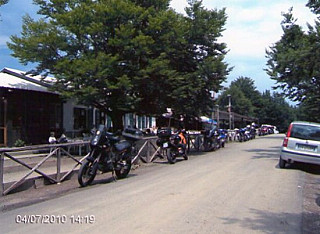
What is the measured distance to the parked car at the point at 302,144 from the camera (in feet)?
41.6

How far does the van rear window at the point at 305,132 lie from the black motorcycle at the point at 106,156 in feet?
18.7

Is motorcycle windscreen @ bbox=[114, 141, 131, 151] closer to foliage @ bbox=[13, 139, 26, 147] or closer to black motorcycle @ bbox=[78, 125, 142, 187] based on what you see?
black motorcycle @ bbox=[78, 125, 142, 187]

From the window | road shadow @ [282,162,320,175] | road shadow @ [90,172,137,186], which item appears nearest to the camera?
road shadow @ [90,172,137,186]

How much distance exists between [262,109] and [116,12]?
9435cm

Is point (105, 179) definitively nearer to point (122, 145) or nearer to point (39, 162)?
point (122, 145)

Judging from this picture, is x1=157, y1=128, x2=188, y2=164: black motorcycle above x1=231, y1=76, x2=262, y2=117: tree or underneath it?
underneath

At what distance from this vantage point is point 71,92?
52.9 feet

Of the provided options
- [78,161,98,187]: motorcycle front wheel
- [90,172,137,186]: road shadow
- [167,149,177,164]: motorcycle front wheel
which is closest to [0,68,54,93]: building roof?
[167,149,177,164]: motorcycle front wheel

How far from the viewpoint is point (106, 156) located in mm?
10031

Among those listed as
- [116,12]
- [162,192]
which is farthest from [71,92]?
[162,192]

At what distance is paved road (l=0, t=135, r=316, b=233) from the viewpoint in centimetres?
585

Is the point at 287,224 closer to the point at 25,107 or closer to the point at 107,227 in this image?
the point at 107,227

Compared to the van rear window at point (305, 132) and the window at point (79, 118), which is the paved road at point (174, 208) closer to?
the van rear window at point (305, 132)

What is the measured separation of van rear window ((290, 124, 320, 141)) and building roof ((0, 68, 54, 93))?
11325 mm
